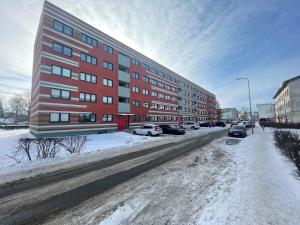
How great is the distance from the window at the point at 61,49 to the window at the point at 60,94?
5541 millimetres

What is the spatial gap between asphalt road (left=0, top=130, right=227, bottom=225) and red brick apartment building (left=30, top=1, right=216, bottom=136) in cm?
1688

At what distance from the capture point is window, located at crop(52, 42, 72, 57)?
22609mm

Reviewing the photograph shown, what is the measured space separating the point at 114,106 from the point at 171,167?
24.0 meters

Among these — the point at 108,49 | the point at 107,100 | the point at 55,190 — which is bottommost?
the point at 55,190

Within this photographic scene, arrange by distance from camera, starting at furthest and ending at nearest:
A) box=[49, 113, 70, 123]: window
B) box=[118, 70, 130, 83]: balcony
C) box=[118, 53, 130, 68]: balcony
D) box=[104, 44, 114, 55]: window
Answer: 1. box=[118, 53, 130, 68]: balcony
2. box=[118, 70, 130, 83]: balcony
3. box=[104, 44, 114, 55]: window
4. box=[49, 113, 70, 123]: window

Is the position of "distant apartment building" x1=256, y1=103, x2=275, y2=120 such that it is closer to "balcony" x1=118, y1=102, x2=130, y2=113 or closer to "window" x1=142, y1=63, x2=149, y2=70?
"window" x1=142, y1=63, x2=149, y2=70

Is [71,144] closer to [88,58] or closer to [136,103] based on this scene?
[88,58]

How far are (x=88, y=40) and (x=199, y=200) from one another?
29.3 metres

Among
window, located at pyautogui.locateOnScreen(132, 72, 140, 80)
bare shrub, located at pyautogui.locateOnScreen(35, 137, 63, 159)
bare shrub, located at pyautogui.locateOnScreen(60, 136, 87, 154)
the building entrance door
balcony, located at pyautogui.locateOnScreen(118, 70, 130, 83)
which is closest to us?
bare shrub, located at pyautogui.locateOnScreen(35, 137, 63, 159)

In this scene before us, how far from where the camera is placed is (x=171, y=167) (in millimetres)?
8305

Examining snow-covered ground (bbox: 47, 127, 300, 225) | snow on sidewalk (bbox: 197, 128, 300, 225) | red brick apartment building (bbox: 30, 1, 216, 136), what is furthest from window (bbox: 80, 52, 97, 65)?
snow on sidewalk (bbox: 197, 128, 300, 225)

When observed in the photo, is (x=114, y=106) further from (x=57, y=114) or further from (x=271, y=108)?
(x=271, y=108)

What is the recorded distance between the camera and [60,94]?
22766 mm

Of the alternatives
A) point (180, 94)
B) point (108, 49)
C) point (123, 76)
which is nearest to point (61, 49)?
point (108, 49)
